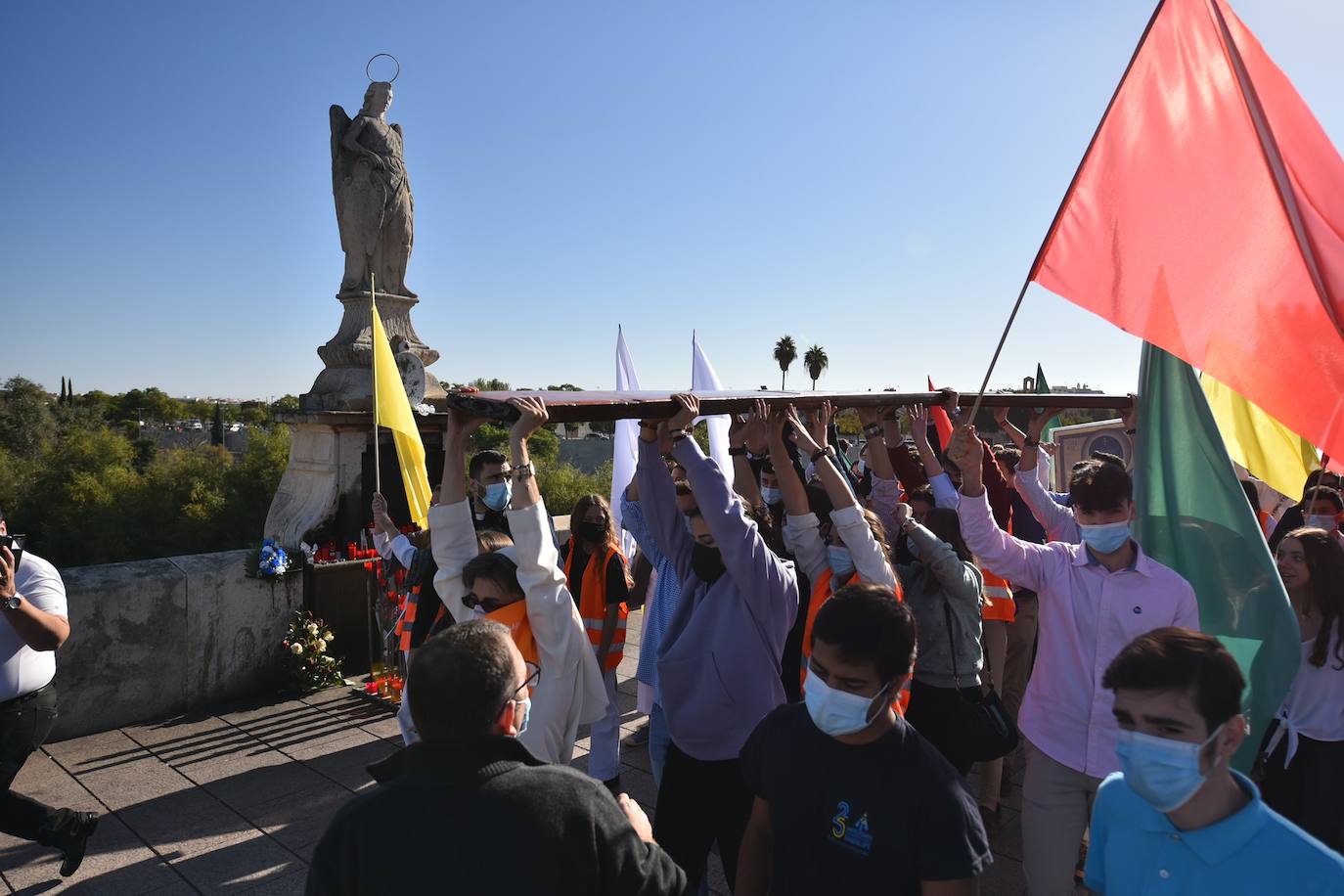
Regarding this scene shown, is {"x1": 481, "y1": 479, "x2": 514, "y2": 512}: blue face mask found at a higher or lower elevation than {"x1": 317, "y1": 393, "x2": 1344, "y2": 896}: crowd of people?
higher

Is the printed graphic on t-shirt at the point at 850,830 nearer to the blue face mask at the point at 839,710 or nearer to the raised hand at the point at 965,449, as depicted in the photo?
the blue face mask at the point at 839,710

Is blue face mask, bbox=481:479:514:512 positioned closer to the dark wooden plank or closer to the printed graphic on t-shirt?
the dark wooden plank

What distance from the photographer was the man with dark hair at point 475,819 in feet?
4.98

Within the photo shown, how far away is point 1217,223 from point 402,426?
445cm

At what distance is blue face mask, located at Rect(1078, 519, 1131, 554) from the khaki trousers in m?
0.74

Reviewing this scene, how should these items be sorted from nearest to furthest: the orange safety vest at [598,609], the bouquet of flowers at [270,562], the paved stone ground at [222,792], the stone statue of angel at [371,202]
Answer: the paved stone ground at [222,792], the orange safety vest at [598,609], the bouquet of flowers at [270,562], the stone statue of angel at [371,202]

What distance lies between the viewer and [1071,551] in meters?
3.16

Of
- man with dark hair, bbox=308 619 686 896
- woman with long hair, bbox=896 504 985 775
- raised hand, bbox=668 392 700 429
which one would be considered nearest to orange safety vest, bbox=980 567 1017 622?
woman with long hair, bbox=896 504 985 775

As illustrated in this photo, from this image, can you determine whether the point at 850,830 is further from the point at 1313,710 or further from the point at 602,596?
the point at 602,596

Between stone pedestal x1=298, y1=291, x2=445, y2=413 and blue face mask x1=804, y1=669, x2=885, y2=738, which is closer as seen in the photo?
blue face mask x1=804, y1=669, x2=885, y2=738

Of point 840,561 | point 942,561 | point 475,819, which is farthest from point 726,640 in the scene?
point 475,819

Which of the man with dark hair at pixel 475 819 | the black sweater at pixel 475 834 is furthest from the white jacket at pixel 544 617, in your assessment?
the black sweater at pixel 475 834

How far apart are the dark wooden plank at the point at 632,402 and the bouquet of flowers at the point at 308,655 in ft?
13.2

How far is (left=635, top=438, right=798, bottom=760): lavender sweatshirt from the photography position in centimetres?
297
